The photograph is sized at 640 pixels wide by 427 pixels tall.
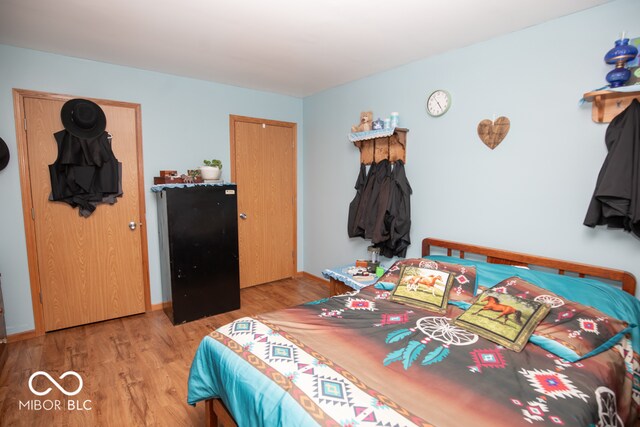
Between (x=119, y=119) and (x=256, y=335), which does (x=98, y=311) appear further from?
(x=256, y=335)

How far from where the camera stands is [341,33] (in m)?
2.39

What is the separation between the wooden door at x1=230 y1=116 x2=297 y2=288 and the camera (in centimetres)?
395

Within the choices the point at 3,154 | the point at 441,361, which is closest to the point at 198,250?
the point at 3,154

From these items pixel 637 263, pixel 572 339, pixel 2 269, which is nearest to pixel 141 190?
pixel 2 269

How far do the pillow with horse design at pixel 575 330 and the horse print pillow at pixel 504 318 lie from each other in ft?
0.18

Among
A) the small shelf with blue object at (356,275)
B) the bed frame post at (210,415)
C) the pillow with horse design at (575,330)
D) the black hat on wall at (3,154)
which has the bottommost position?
the bed frame post at (210,415)

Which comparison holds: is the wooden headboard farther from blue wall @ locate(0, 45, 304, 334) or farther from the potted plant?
blue wall @ locate(0, 45, 304, 334)

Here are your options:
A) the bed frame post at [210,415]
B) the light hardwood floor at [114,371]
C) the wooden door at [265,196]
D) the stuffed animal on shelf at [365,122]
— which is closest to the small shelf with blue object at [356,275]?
the light hardwood floor at [114,371]

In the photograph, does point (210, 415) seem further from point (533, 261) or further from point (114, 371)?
point (533, 261)

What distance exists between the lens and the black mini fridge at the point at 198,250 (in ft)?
9.93

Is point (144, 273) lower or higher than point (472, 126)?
lower

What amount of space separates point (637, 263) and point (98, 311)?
4250 mm

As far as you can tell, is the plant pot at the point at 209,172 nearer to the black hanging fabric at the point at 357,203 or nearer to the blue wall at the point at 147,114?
the blue wall at the point at 147,114

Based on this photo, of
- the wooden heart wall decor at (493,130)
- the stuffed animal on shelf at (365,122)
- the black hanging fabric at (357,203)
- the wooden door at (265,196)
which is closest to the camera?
the wooden heart wall decor at (493,130)
